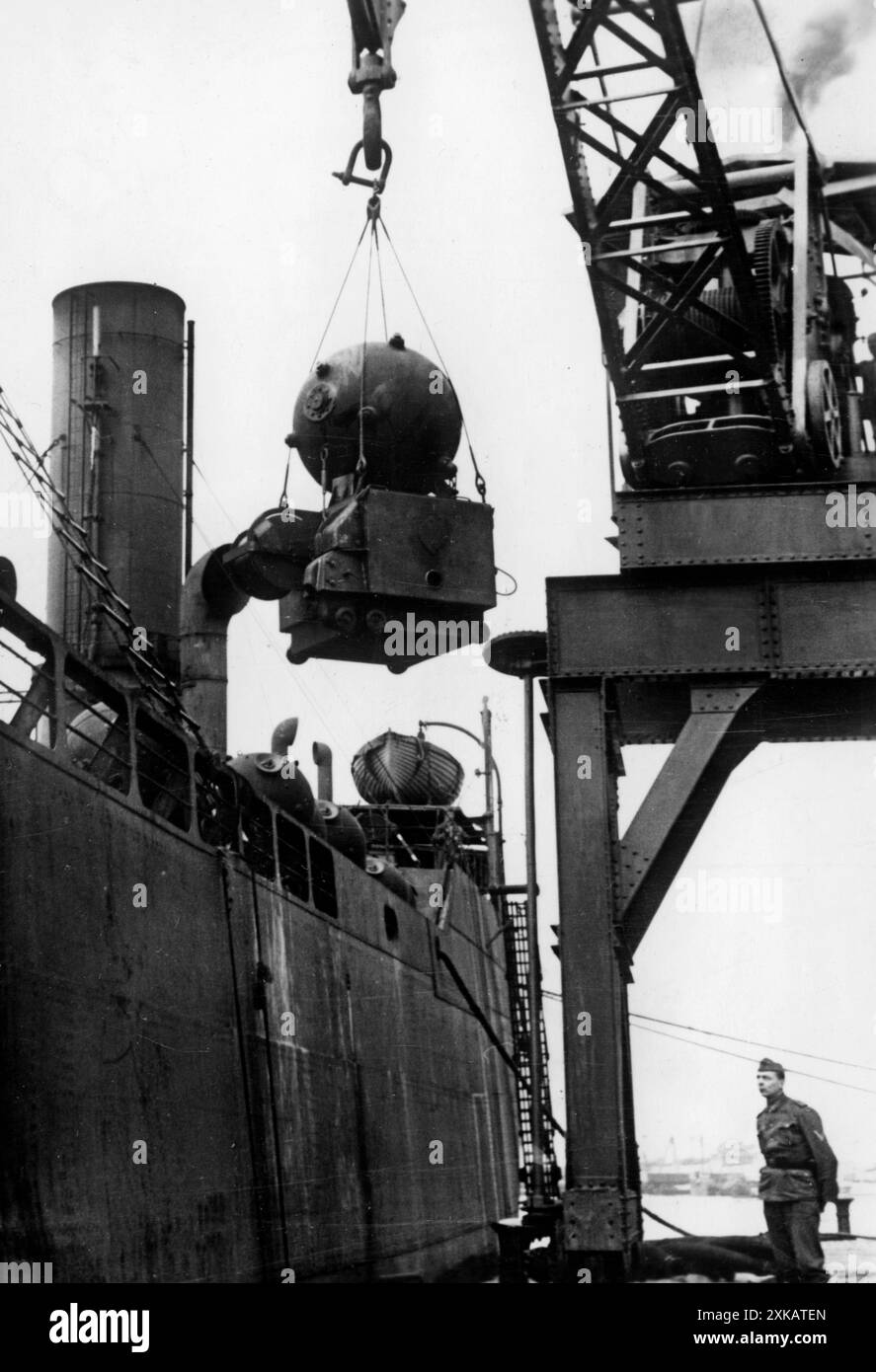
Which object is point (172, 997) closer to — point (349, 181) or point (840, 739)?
point (840, 739)

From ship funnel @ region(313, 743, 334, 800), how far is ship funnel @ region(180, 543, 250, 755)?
4.79 meters

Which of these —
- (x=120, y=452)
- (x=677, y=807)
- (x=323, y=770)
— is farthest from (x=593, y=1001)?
(x=323, y=770)

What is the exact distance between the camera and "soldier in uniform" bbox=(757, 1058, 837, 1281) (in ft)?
36.7

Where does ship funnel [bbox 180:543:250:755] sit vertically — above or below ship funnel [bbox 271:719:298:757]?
above

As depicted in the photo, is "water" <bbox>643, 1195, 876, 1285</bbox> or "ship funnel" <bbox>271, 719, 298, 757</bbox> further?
"ship funnel" <bbox>271, 719, 298, 757</bbox>

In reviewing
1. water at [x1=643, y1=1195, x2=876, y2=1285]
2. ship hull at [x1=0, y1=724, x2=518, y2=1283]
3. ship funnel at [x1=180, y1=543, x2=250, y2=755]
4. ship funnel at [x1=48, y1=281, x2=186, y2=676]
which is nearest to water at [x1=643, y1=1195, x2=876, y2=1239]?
water at [x1=643, y1=1195, x2=876, y2=1285]

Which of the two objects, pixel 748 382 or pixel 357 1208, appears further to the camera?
pixel 357 1208

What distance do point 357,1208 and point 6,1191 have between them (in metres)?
7.44

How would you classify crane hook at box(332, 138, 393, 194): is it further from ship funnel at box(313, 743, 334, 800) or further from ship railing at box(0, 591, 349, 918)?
ship funnel at box(313, 743, 334, 800)

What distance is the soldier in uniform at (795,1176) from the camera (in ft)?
36.7

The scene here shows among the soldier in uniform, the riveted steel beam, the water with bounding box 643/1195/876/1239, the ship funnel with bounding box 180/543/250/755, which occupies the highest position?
the ship funnel with bounding box 180/543/250/755

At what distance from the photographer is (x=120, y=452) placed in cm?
1758

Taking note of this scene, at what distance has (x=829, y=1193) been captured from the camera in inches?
442
